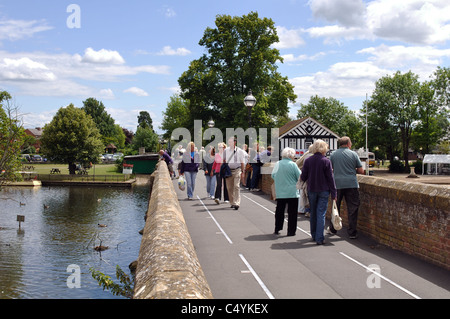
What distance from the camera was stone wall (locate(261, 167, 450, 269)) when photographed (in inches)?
277

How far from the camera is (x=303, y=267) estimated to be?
23.2ft

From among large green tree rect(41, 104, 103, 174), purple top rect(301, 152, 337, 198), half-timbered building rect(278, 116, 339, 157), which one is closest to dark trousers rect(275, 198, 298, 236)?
purple top rect(301, 152, 337, 198)

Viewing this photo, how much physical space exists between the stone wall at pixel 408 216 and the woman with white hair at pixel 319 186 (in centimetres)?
99

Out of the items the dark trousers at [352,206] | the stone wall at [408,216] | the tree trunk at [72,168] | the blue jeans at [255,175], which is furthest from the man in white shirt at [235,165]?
the tree trunk at [72,168]

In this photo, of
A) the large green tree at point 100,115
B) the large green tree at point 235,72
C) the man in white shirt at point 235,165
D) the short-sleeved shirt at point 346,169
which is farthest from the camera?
the large green tree at point 100,115

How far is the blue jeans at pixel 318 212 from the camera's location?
28.6 ft

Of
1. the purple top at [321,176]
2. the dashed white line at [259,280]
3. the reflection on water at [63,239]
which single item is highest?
the purple top at [321,176]

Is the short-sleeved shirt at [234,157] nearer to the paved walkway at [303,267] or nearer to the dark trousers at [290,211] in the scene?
the paved walkway at [303,267]

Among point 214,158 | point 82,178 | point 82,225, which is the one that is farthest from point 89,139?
point 214,158

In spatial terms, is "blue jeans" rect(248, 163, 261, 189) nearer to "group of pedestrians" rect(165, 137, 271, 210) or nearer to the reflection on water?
"group of pedestrians" rect(165, 137, 271, 210)

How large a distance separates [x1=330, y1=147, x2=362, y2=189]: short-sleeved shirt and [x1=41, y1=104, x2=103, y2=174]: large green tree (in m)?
66.9

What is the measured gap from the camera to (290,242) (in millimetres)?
8938

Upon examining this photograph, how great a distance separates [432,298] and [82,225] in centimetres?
3478
